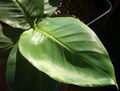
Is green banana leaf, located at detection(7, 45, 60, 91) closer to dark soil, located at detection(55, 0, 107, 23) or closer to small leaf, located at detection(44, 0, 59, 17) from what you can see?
small leaf, located at detection(44, 0, 59, 17)

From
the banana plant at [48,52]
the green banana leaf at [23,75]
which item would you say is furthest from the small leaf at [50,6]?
the green banana leaf at [23,75]

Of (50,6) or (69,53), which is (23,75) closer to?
(69,53)

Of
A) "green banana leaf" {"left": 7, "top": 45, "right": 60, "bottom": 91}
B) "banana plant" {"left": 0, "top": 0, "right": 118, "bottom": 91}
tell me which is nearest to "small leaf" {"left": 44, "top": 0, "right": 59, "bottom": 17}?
"banana plant" {"left": 0, "top": 0, "right": 118, "bottom": 91}

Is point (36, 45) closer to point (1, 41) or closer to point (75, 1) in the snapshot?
point (1, 41)

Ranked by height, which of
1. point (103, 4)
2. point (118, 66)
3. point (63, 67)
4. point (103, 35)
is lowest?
point (118, 66)

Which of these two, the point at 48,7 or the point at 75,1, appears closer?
the point at 48,7

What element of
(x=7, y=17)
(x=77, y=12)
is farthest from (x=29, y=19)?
(x=77, y=12)

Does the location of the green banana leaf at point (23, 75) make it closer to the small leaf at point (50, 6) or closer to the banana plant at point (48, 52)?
the banana plant at point (48, 52)

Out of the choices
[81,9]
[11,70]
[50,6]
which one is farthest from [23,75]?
[81,9]
